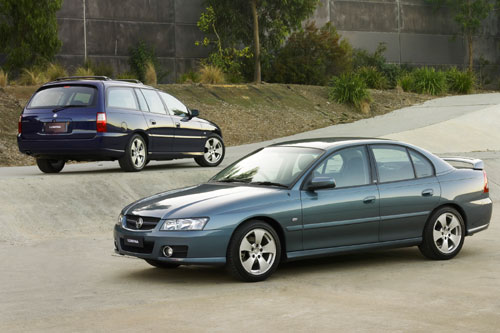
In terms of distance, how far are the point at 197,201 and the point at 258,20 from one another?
935 inches

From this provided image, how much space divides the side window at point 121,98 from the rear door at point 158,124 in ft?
0.91

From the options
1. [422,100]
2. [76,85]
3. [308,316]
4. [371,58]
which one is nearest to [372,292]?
[308,316]

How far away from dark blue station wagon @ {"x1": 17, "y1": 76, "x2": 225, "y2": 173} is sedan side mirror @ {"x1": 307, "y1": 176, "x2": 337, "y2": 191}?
6.72 meters

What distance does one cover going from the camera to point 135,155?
1571 centimetres

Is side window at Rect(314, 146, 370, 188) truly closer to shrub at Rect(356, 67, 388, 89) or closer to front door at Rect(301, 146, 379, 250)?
front door at Rect(301, 146, 379, 250)

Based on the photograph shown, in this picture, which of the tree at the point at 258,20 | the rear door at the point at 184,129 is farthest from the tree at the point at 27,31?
the rear door at the point at 184,129

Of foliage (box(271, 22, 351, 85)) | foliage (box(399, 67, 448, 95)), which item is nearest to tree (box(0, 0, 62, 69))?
foliage (box(271, 22, 351, 85))

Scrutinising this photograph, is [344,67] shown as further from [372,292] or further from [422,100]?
[372,292]

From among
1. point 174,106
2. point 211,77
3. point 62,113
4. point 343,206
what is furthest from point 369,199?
point 211,77

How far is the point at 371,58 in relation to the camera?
36.4 metres

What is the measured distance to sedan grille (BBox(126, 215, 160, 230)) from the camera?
8.65 m

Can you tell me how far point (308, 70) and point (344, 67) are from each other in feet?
5.73

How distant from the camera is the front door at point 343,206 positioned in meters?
8.98

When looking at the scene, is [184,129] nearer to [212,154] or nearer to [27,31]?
[212,154]
